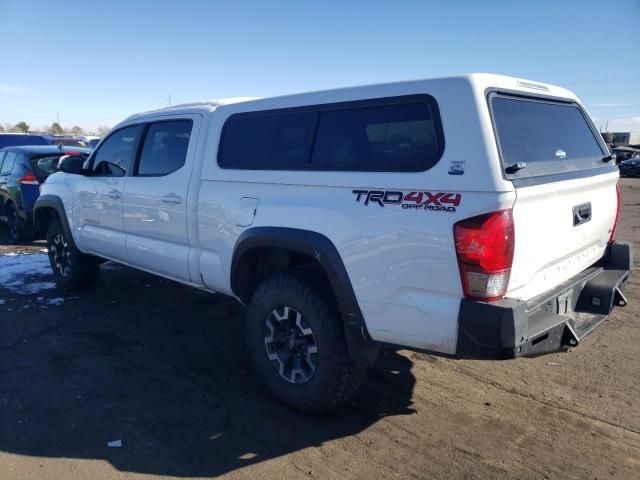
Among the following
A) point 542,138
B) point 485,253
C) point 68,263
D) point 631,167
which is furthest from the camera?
point 631,167

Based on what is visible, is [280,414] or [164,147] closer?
[280,414]

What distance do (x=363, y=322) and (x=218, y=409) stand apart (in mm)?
1279

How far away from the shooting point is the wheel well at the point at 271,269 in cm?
344

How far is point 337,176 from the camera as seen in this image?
10.3 ft

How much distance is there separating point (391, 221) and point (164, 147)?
2.68 meters

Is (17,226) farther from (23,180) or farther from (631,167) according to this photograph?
(631,167)

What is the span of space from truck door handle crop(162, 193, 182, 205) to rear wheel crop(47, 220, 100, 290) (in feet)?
6.96

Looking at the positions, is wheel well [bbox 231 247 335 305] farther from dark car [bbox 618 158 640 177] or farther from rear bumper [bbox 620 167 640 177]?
rear bumper [bbox 620 167 640 177]

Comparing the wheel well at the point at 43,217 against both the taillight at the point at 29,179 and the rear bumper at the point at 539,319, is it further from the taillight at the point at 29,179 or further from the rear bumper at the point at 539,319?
the rear bumper at the point at 539,319

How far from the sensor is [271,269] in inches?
153

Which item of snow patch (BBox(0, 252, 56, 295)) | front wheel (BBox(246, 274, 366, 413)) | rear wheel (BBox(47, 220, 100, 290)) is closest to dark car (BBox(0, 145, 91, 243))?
snow patch (BBox(0, 252, 56, 295))

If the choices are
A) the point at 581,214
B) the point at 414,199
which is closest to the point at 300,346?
the point at 414,199

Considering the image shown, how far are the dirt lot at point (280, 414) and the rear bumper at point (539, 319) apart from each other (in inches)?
26.8

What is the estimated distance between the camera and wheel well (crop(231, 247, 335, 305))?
3443 mm
